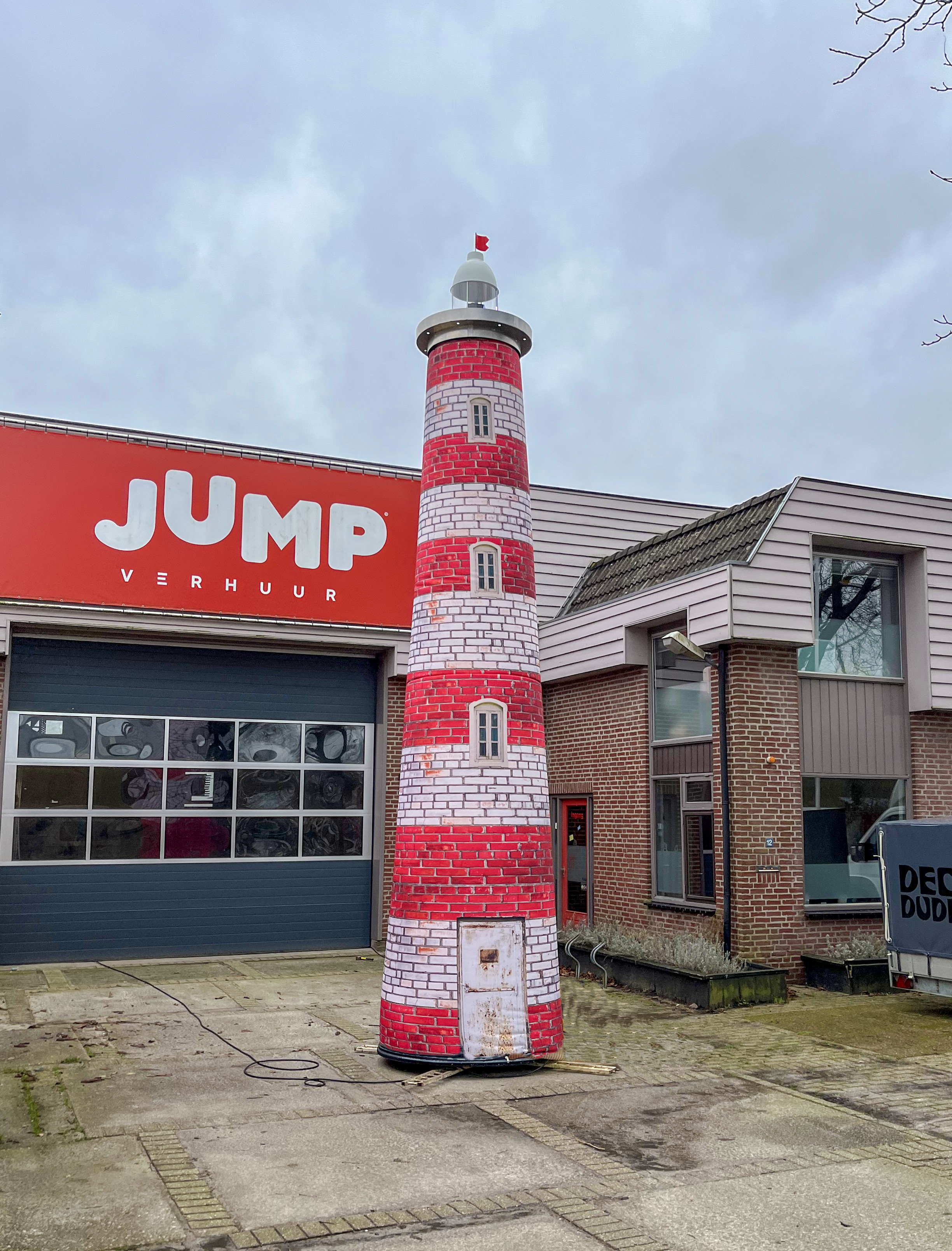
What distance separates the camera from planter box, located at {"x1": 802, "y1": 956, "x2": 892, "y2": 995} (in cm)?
1346

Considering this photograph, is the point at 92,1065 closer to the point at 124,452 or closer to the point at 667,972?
the point at 667,972

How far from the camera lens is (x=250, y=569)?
1709 centimetres

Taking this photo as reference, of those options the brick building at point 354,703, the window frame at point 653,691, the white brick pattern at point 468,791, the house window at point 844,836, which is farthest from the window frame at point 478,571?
the house window at point 844,836

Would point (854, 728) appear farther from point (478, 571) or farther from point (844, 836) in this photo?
point (478, 571)

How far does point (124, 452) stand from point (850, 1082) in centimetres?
1274

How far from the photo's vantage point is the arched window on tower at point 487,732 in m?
10.3

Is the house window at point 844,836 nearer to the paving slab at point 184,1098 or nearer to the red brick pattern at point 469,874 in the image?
the red brick pattern at point 469,874

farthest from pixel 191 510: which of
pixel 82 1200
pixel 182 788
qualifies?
pixel 82 1200

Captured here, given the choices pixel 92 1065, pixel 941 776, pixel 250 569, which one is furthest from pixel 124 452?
pixel 941 776

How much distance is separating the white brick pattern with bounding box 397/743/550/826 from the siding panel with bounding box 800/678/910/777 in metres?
5.66

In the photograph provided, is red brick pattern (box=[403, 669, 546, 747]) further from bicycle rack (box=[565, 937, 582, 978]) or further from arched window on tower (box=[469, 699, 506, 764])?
bicycle rack (box=[565, 937, 582, 978])

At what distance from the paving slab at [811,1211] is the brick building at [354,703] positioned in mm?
6719

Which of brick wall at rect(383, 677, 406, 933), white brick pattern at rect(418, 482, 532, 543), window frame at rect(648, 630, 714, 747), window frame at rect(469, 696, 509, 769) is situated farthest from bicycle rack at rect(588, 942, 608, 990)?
white brick pattern at rect(418, 482, 532, 543)

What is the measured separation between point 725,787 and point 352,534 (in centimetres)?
721
